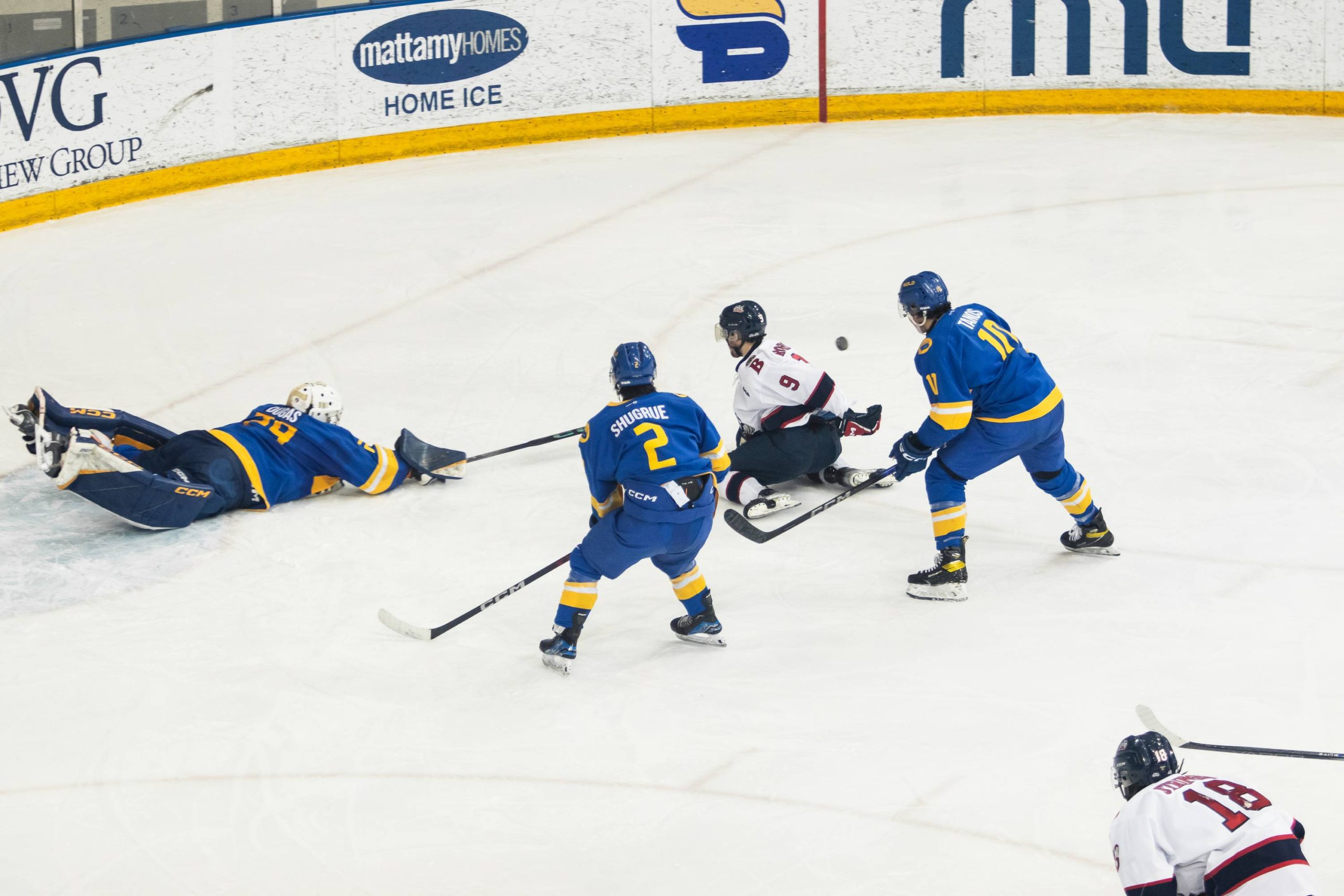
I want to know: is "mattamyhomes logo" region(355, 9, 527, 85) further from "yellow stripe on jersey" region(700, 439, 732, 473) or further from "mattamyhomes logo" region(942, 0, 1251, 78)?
"yellow stripe on jersey" region(700, 439, 732, 473)

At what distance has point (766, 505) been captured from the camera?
553 cm

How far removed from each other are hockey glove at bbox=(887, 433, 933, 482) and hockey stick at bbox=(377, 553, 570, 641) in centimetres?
111

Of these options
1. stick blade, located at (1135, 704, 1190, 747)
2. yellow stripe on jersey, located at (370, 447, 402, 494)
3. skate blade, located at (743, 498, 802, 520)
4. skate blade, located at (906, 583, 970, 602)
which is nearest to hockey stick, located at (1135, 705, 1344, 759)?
stick blade, located at (1135, 704, 1190, 747)

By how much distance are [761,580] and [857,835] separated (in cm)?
157

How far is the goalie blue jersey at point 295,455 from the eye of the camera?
5.54 metres

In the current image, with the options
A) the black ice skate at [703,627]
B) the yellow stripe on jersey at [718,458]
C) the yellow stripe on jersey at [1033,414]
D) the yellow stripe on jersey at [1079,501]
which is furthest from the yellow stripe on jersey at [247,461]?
the yellow stripe on jersey at [1079,501]

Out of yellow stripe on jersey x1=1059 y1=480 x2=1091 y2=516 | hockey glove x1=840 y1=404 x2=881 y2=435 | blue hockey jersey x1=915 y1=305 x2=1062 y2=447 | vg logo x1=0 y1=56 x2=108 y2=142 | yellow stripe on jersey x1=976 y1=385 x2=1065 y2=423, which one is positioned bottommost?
yellow stripe on jersey x1=1059 y1=480 x2=1091 y2=516

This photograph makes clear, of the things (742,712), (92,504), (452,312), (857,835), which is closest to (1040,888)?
(857,835)

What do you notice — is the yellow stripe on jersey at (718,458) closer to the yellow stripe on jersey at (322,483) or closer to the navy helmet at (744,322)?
the navy helmet at (744,322)

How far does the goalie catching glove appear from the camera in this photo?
5762mm

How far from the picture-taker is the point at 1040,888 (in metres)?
3.34

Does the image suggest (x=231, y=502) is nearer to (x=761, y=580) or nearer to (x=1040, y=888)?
(x=761, y=580)

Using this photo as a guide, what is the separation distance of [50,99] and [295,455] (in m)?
4.39

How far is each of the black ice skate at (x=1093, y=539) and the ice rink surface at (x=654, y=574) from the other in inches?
1.9
